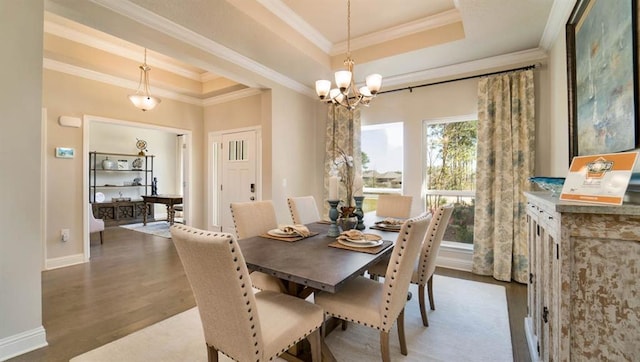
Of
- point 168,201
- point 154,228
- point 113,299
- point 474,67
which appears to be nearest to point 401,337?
point 113,299

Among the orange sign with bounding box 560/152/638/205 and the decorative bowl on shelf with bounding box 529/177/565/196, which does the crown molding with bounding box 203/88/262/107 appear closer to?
the decorative bowl on shelf with bounding box 529/177/565/196

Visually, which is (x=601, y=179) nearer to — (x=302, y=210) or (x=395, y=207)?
(x=395, y=207)

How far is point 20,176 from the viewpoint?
77.5 inches

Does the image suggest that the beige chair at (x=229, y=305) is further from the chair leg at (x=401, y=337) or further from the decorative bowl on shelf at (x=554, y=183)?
the decorative bowl on shelf at (x=554, y=183)

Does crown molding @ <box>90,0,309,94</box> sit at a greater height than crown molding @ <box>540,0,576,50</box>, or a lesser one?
greater

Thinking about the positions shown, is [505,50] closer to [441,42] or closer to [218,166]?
[441,42]

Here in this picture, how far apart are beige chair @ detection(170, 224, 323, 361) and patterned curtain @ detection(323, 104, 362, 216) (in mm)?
3075

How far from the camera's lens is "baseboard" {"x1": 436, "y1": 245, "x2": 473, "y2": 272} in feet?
12.3

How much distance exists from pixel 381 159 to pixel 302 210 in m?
1.92

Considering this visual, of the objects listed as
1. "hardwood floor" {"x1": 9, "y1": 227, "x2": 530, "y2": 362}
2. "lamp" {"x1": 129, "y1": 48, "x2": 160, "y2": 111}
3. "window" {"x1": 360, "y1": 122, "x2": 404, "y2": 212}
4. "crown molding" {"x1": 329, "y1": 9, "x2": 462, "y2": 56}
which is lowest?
"hardwood floor" {"x1": 9, "y1": 227, "x2": 530, "y2": 362}

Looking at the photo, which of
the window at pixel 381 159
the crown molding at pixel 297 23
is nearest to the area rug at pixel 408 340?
the window at pixel 381 159

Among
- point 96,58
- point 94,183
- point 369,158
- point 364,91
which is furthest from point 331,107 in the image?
point 94,183

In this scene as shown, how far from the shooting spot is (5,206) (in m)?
1.90

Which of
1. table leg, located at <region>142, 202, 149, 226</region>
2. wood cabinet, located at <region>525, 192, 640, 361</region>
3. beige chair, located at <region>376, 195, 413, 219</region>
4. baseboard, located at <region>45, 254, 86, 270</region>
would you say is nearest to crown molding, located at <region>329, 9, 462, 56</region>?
beige chair, located at <region>376, 195, 413, 219</region>
